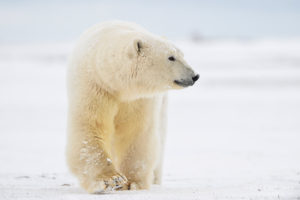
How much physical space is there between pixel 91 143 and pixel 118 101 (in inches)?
18.9

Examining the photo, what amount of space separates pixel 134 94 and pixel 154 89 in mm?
186

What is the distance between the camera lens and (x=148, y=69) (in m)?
4.22

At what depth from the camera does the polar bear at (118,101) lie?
4.15 metres

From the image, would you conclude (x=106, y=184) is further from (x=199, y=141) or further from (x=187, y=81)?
(x=199, y=141)

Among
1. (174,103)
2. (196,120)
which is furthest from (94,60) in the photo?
(174,103)

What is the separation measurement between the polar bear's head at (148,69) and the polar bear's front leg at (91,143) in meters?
0.26

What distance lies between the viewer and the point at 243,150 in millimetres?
8258

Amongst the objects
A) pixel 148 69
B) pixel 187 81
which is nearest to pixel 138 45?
pixel 148 69

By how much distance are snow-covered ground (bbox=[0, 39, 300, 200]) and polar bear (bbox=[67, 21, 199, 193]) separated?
0.24 meters

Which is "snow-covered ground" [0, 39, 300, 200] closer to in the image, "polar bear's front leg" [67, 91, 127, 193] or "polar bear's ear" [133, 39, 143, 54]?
"polar bear's front leg" [67, 91, 127, 193]

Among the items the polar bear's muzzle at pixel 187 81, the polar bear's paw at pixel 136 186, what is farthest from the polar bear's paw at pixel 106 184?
the polar bear's muzzle at pixel 187 81

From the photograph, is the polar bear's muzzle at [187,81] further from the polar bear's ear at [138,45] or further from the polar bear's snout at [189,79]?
the polar bear's ear at [138,45]

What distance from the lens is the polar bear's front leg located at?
4098mm

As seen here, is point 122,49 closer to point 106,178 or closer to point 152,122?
point 152,122
